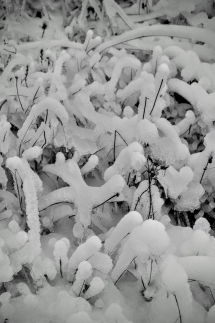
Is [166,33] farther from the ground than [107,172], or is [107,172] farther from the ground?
[166,33]

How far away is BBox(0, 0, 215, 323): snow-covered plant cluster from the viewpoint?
665mm

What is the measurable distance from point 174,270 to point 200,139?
594 mm

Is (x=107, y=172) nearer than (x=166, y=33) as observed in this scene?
Yes

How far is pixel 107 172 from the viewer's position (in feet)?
2.83

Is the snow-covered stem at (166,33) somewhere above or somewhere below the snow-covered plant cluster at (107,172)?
above

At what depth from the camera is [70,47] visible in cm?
129

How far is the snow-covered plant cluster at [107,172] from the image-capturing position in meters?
0.67

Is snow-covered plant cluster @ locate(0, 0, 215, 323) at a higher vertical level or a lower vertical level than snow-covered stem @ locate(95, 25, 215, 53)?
lower

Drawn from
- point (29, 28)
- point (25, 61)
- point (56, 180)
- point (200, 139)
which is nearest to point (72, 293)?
point (56, 180)

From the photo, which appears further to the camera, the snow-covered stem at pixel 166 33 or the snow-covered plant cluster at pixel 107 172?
the snow-covered stem at pixel 166 33

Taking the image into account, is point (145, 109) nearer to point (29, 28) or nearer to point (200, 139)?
point (200, 139)

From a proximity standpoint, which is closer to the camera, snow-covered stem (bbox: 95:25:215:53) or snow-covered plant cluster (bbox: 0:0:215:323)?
snow-covered plant cluster (bbox: 0:0:215:323)

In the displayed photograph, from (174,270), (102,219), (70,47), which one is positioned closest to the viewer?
(174,270)

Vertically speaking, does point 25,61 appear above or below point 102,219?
above
